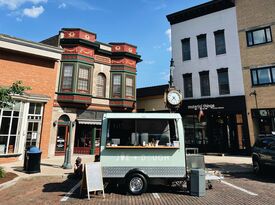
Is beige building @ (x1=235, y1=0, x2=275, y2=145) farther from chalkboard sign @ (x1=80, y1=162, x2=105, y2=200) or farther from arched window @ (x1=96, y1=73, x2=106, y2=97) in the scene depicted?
chalkboard sign @ (x1=80, y1=162, x2=105, y2=200)

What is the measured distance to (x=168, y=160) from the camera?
7.52m

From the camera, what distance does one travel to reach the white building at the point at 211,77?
61.1ft

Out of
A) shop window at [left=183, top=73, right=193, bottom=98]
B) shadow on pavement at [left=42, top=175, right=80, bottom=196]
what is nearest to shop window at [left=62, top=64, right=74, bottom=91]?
shadow on pavement at [left=42, top=175, right=80, bottom=196]

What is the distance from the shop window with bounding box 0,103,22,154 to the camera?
13.8 meters

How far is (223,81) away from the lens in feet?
63.6

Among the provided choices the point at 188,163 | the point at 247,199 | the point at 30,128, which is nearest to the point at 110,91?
the point at 30,128

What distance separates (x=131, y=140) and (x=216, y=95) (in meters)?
14.1

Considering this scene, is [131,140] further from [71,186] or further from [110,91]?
[110,91]

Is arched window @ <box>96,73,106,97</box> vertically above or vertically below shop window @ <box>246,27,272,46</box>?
below

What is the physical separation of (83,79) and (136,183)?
516 inches

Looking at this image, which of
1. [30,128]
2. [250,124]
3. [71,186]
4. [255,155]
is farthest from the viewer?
[250,124]

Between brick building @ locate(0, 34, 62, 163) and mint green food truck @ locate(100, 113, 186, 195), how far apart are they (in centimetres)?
968

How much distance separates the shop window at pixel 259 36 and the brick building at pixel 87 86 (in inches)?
420


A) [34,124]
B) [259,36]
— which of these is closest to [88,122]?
[34,124]
